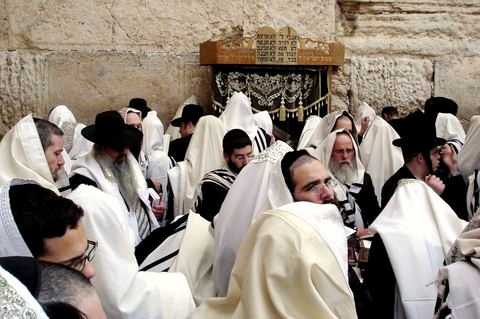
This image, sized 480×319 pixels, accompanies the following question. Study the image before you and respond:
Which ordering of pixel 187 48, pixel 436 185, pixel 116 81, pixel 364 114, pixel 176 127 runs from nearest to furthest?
1. pixel 436 185
2. pixel 176 127
3. pixel 364 114
4. pixel 116 81
5. pixel 187 48

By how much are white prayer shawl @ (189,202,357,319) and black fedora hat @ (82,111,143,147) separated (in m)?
2.36

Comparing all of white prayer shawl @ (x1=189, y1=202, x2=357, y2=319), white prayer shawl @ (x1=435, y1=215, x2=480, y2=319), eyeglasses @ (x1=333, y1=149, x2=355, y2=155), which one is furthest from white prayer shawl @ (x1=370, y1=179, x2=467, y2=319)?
eyeglasses @ (x1=333, y1=149, x2=355, y2=155)

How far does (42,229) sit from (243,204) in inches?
63.2

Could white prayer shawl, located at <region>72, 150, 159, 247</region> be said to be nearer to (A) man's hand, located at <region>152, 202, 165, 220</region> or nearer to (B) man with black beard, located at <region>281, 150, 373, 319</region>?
→ (A) man's hand, located at <region>152, 202, 165, 220</region>

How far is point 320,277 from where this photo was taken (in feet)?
8.16

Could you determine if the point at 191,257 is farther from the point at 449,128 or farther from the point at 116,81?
the point at 116,81

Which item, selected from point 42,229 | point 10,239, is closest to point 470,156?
point 42,229

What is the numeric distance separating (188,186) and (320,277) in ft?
12.8

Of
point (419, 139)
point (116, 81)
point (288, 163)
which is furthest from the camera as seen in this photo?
point (116, 81)

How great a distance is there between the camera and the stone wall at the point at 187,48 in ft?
32.2

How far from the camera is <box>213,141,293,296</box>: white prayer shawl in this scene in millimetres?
3623

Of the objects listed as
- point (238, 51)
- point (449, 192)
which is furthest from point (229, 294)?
point (238, 51)

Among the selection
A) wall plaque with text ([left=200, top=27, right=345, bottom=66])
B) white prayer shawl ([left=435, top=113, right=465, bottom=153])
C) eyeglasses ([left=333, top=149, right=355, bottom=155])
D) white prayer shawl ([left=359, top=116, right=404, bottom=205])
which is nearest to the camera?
eyeglasses ([left=333, top=149, right=355, bottom=155])

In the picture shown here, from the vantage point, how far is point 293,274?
2479mm
